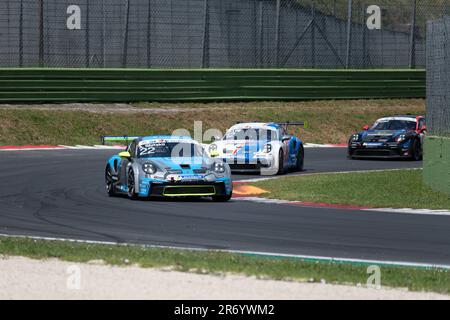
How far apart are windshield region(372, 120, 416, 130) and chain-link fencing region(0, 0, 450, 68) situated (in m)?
7.08

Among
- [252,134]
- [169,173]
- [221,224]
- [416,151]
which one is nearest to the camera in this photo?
[221,224]

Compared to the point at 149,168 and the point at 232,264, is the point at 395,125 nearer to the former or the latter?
the point at 149,168

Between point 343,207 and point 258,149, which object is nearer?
point 343,207

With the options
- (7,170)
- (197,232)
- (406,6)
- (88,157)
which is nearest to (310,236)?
(197,232)

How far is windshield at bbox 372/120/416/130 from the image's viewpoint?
3097 centimetres

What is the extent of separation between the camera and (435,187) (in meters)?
21.1

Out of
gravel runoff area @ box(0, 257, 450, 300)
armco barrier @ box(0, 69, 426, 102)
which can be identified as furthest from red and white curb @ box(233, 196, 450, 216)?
armco barrier @ box(0, 69, 426, 102)

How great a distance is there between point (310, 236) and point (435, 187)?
6919 mm

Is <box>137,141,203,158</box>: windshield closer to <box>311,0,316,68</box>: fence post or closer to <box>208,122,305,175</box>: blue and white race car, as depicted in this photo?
<box>208,122,305,175</box>: blue and white race car

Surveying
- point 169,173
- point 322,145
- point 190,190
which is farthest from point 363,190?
point 322,145

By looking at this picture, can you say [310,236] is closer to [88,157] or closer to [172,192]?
[172,192]

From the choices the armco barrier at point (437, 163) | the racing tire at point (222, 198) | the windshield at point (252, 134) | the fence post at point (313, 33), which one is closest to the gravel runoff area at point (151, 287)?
the racing tire at point (222, 198)

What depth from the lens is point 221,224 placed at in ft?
52.7

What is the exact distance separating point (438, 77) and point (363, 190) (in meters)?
2.52
